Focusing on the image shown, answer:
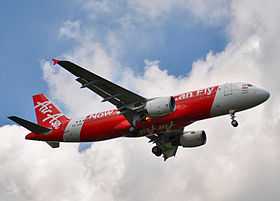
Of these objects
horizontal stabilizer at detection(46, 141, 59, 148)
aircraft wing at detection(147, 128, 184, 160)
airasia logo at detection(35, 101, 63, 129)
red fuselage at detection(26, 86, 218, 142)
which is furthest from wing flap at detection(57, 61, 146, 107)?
horizontal stabilizer at detection(46, 141, 59, 148)

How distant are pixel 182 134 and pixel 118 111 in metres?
8.88

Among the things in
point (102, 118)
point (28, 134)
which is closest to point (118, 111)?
point (102, 118)

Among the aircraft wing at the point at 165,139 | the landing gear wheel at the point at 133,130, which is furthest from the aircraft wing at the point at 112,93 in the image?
the aircraft wing at the point at 165,139

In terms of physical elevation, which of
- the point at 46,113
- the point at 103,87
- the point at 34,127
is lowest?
the point at 34,127

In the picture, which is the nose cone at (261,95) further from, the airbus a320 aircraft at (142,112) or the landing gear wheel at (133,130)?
the landing gear wheel at (133,130)

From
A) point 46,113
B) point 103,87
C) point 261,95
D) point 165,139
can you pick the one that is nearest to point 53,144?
point 46,113

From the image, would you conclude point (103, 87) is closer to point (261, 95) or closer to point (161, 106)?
point (161, 106)

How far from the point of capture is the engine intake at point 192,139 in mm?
43219

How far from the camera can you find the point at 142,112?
37219 mm

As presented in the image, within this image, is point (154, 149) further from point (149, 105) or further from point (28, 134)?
point (28, 134)

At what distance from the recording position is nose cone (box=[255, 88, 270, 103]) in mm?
34812

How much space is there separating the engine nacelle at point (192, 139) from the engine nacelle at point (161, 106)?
8.03 m

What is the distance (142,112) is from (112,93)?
11.1 ft

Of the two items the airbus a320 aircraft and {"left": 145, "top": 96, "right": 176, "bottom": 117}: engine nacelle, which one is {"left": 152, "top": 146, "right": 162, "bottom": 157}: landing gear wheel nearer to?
the airbus a320 aircraft
